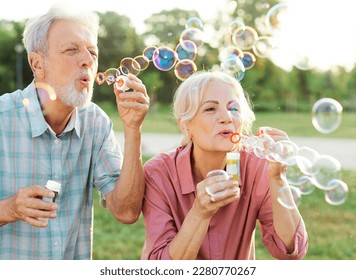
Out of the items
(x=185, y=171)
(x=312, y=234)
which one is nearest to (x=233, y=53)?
(x=185, y=171)

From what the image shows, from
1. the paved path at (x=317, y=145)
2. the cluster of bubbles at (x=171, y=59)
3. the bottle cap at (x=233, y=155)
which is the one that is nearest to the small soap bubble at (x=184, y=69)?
the cluster of bubbles at (x=171, y=59)

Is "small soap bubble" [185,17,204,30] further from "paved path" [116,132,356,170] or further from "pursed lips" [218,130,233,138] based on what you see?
"paved path" [116,132,356,170]

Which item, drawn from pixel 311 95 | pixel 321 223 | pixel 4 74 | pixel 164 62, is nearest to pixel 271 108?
pixel 311 95

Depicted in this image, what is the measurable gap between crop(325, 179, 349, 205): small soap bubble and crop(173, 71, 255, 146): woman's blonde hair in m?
0.46

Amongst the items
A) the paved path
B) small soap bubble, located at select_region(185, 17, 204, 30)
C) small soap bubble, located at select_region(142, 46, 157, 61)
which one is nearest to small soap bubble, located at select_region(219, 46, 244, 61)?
small soap bubble, located at select_region(185, 17, 204, 30)

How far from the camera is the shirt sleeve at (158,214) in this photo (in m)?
2.30

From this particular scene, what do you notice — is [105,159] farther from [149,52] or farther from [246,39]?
[246,39]

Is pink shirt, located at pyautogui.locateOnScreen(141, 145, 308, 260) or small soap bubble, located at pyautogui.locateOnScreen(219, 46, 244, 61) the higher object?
small soap bubble, located at pyautogui.locateOnScreen(219, 46, 244, 61)

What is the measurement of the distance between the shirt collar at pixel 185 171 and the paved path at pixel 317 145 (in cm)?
603

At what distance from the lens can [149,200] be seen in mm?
2418

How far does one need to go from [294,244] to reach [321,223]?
2.87 metres

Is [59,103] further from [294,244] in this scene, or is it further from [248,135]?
[294,244]

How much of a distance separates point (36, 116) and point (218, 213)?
84 cm

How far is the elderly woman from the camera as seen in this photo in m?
2.28
